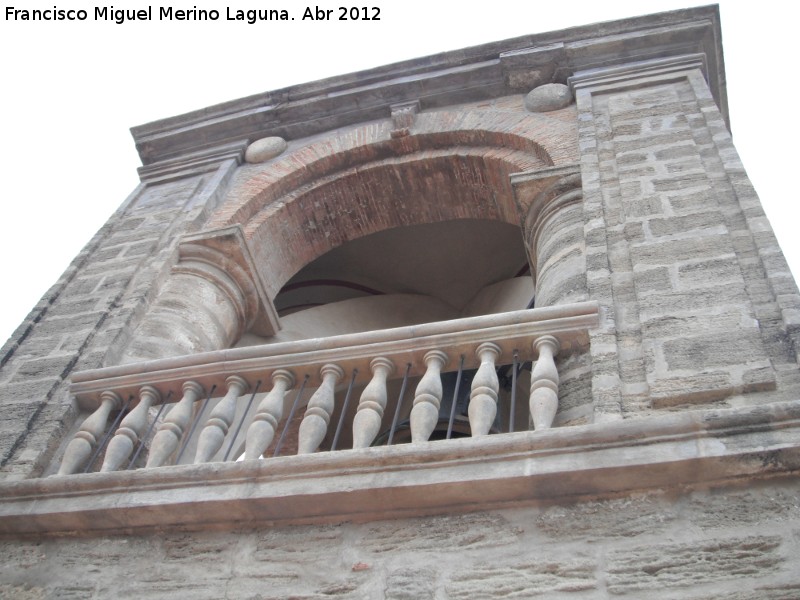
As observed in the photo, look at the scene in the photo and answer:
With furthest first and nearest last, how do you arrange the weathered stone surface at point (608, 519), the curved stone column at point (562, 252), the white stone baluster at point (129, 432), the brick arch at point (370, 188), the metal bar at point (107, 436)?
the brick arch at point (370, 188) → the metal bar at point (107, 436) → the white stone baluster at point (129, 432) → the curved stone column at point (562, 252) → the weathered stone surface at point (608, 519)

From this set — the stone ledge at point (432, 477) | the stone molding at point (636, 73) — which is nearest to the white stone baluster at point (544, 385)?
the stone ledge at point (432, 477)

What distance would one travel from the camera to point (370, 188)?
7.58 meters

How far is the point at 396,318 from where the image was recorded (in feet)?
28.4

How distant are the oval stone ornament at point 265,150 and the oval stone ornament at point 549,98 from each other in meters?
2.06

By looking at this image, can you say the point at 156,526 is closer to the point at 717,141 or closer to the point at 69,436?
the point at 69,436

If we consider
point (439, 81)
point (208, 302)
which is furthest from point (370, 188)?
point (208, 302)

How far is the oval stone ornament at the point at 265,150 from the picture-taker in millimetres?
7977

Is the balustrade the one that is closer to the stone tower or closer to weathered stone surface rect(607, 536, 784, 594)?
the stone tower

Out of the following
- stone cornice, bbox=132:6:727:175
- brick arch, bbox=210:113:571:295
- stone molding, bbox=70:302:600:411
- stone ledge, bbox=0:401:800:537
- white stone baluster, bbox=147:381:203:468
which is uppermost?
stone cornice, bbox=132:6:727:175

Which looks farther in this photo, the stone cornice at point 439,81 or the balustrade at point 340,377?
the stone cornice at point 439,81

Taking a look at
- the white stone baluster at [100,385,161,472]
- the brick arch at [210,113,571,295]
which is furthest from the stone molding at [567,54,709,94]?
the white stone baluster at [100,385,161,472]

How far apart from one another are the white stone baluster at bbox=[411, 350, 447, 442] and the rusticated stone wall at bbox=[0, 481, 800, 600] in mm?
443

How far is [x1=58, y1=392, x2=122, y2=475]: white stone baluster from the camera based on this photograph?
166 inches

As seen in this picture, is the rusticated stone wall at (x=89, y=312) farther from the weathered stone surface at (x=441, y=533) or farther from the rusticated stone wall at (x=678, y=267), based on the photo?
the rusticated stone wall at (x=678, y=267)
